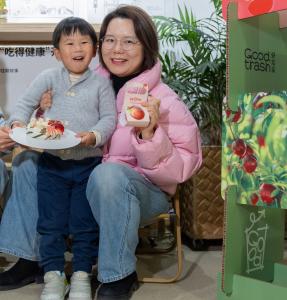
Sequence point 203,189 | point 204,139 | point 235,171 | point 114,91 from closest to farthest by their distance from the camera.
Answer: point 235,171 → point 114,91 → point 203,189 → point 204,139

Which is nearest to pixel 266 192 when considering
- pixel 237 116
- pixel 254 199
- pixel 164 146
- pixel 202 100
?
pixel 254 199

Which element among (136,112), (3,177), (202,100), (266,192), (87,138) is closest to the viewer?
(266,192)

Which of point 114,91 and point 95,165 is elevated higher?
point 114,91

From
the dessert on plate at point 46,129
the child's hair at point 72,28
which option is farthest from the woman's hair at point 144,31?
the dessert on plate at point 46,129

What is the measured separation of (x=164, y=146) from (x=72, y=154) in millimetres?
313

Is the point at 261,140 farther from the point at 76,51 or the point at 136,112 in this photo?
the point at 76,51

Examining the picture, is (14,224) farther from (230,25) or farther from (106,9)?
(106,9)

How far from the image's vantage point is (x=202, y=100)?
238 centimetres

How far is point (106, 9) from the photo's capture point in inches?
102

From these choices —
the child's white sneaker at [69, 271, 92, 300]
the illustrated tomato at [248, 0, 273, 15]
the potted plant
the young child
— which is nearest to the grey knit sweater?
the young child

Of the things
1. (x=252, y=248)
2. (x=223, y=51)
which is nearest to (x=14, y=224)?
(x=252, y=248)

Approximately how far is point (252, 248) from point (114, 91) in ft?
2.30

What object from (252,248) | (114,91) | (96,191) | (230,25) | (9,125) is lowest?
(252,248)

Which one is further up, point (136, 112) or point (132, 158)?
point (136, 112)
